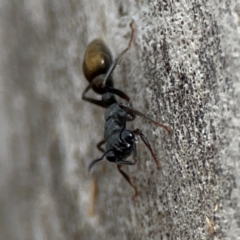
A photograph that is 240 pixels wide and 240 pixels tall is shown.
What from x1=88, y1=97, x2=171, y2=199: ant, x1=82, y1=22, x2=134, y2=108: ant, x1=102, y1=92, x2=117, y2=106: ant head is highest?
x1=82, y1=22, x2=134, y2=108: ant

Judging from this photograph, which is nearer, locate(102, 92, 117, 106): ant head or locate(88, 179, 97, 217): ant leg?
locate(102, 92, 117, 106): ant head

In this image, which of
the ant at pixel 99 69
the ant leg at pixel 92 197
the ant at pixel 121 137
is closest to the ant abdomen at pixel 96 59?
the ant at pixel 99 69

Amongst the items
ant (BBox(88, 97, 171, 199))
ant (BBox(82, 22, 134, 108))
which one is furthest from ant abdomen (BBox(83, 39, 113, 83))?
ant (BBox(88, 97, 171, 199))

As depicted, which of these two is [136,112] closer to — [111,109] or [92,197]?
[111,109]

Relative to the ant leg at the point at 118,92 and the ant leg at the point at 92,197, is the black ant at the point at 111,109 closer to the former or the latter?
the ant leg at the point at 118,92

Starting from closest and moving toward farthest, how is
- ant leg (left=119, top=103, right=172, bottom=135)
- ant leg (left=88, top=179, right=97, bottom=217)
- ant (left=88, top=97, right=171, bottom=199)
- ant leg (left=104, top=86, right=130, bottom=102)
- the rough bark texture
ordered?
the rough bark texture → ant leg (left=119, top=103, right=172, bottom=135) → ant (left=88, top=97, right=171, bottom=199) → ant leg (left=104, top=86, right=130, bottom=102) → ant leg (left=88, top=179, right=97, bottom=217)

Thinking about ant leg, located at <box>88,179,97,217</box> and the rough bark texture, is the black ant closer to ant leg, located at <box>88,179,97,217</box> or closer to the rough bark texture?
the rough bark texture

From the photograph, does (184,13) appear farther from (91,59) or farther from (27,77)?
(27,77)
